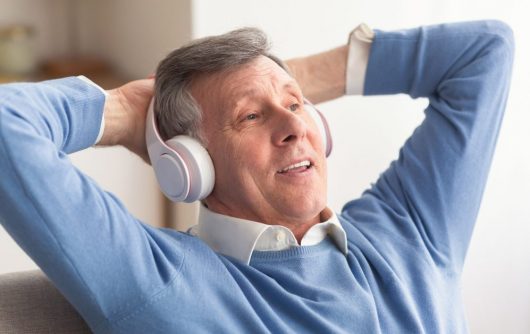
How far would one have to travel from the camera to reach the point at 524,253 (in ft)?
8.59

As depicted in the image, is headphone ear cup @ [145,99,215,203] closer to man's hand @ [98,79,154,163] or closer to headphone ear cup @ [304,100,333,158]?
man's hand @ [98,79,154,163]

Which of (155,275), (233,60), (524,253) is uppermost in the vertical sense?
(233,60)

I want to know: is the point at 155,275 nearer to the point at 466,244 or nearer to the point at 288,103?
the point at 288,103

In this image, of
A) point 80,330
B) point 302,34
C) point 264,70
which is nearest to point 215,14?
point 302,34

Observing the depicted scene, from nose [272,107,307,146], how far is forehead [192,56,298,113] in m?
0.07

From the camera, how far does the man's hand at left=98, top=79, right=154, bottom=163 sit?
161cm

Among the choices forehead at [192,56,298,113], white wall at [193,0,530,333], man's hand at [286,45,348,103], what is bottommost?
white wall at [193,0,530,333]

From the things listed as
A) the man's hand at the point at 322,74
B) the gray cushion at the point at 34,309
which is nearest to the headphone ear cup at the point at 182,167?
the gray cushion at the point at 34,309

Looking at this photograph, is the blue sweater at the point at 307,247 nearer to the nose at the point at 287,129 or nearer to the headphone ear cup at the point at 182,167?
the headphone ear cup at the point at 182,167

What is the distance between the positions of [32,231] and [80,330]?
A: 1.01 feet

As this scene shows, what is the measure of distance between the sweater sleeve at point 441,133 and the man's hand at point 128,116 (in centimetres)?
46

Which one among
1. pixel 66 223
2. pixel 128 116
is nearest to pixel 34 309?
pixel 66 223

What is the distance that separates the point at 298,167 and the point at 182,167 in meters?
0.21

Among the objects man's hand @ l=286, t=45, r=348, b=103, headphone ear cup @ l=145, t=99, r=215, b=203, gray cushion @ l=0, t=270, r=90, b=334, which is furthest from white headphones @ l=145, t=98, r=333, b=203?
man's hand @ l=286, t=45, r=348, b=103
